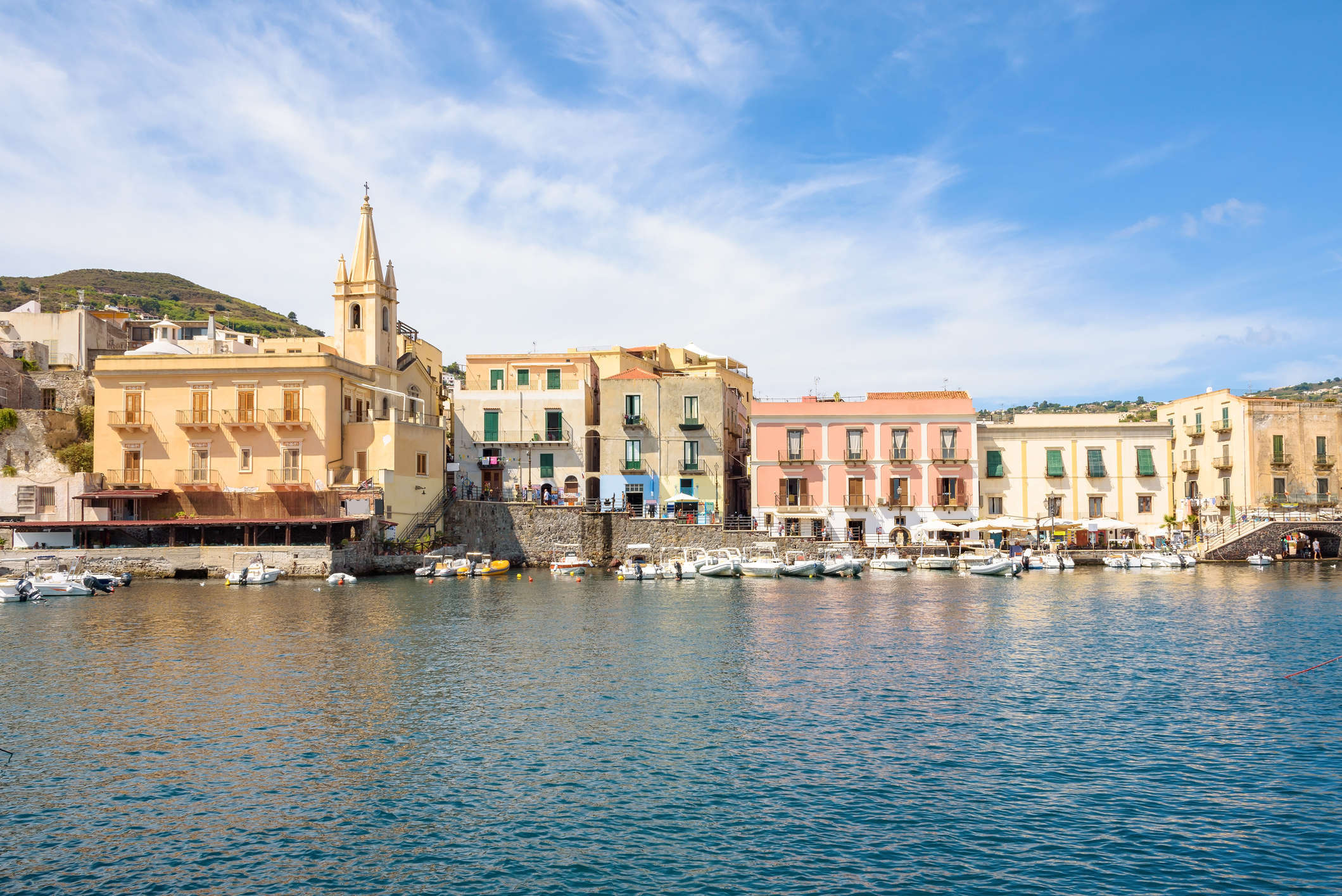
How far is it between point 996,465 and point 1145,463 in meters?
9.04

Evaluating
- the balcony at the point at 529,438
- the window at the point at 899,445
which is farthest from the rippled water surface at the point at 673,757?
the balcony at the point at 529,438

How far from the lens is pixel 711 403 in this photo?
196ft

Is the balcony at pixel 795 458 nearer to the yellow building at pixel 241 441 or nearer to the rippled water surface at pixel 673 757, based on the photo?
the yellow building at pixel 241 441

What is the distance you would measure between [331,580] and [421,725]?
29402 millimetres

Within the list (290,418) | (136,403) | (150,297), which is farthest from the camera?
(150,297)

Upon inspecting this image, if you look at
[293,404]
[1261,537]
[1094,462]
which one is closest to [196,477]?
[293,404]

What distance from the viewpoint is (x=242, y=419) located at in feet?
172

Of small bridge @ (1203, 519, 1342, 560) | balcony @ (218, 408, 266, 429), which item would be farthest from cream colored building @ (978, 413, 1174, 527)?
balcony @ (218, 408, 266, 429)

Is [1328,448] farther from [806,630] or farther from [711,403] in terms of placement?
[806,630]

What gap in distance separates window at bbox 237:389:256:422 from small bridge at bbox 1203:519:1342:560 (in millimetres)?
56776

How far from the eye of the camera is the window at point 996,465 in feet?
197

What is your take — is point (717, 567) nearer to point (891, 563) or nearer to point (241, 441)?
point (891, 563)

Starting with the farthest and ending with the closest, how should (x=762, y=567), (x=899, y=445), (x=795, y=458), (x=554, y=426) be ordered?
(x=554, y=426) → (x=795, y=458) → (x=899, y=445) → (x=762, y=567)

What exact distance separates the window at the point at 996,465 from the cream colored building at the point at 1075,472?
0.04 meters
